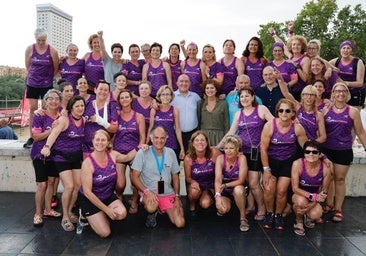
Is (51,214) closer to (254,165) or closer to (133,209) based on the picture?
(133,209)

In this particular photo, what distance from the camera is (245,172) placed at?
4.94 metres

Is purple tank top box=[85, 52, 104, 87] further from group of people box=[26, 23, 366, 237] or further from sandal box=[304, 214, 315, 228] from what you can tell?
sandal box=[304, 214, 315, 228]

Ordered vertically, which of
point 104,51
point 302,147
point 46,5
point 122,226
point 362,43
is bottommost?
point 122,226

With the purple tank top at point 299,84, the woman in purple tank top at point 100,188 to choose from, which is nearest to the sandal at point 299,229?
the woman in purple tank top at point 100,188

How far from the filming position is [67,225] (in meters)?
4.70

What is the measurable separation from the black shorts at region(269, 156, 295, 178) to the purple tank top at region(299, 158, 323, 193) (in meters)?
0.20

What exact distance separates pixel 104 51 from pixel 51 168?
2.49 metres

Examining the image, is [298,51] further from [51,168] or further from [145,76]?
[51,168]

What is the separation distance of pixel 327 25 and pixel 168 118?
99.9ft

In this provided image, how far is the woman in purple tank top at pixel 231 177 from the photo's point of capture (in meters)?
4.84

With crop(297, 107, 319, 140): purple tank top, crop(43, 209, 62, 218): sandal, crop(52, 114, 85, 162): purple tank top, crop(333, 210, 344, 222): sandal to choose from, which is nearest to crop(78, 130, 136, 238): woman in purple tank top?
crop(52, 114, 85, 162): purple tank top

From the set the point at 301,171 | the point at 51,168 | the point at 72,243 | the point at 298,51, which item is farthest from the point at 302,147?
the point at 51,168

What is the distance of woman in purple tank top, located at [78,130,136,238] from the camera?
4496 millimetres

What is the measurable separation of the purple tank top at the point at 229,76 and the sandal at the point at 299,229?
103 inches
